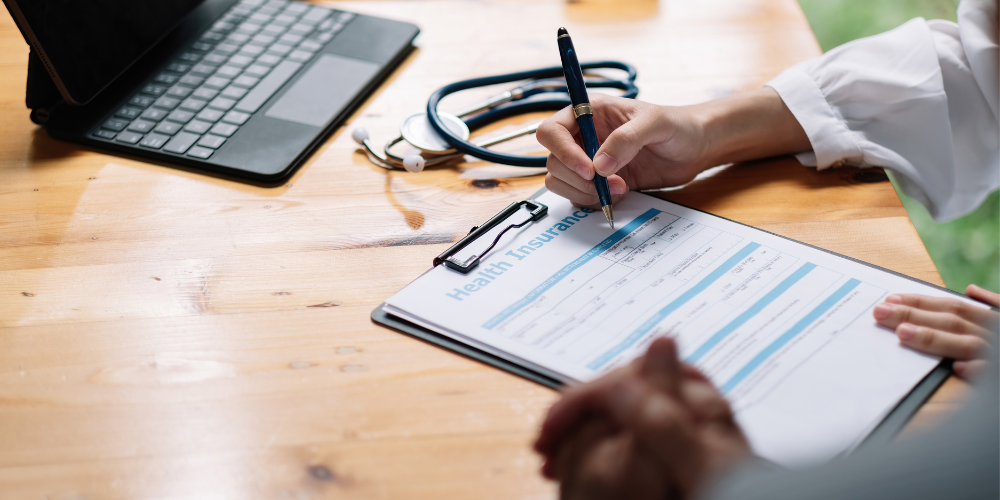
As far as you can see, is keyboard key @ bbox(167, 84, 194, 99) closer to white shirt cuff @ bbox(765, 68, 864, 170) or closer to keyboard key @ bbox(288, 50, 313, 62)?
keyboard key @ bbox(288, 50, 313, 62)

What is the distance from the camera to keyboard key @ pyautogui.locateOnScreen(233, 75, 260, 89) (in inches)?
33.7

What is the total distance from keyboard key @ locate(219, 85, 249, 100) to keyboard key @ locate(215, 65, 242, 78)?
25 millimetres

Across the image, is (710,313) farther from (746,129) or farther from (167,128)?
(167,128)

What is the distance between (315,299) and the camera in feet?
1.98

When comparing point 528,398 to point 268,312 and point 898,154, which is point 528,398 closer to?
point 268,312

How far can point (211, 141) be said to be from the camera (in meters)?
0.78

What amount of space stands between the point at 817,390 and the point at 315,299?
400 millimetres

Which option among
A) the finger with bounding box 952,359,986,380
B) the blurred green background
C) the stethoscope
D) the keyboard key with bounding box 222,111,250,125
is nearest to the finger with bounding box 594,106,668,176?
the stethoscope

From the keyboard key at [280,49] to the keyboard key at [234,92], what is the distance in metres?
0.09

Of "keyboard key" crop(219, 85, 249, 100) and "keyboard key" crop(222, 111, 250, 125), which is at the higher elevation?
"keyboard key" crop(219, 85, 249, 100)

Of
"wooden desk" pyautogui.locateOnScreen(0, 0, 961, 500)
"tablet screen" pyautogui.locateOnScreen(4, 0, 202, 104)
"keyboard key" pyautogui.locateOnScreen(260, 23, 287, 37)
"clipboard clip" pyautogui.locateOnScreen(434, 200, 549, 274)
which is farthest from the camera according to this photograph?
"keyboard key" pyautogui.locateOnScreen(260, 23, 287, 37)

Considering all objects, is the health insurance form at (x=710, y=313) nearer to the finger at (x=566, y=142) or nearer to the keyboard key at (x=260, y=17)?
the finger at (x=566, y=142)

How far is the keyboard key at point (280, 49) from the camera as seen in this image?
0.92m

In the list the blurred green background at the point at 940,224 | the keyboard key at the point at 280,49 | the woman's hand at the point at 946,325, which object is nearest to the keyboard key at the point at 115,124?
the keyboard key at the point at 280,49
